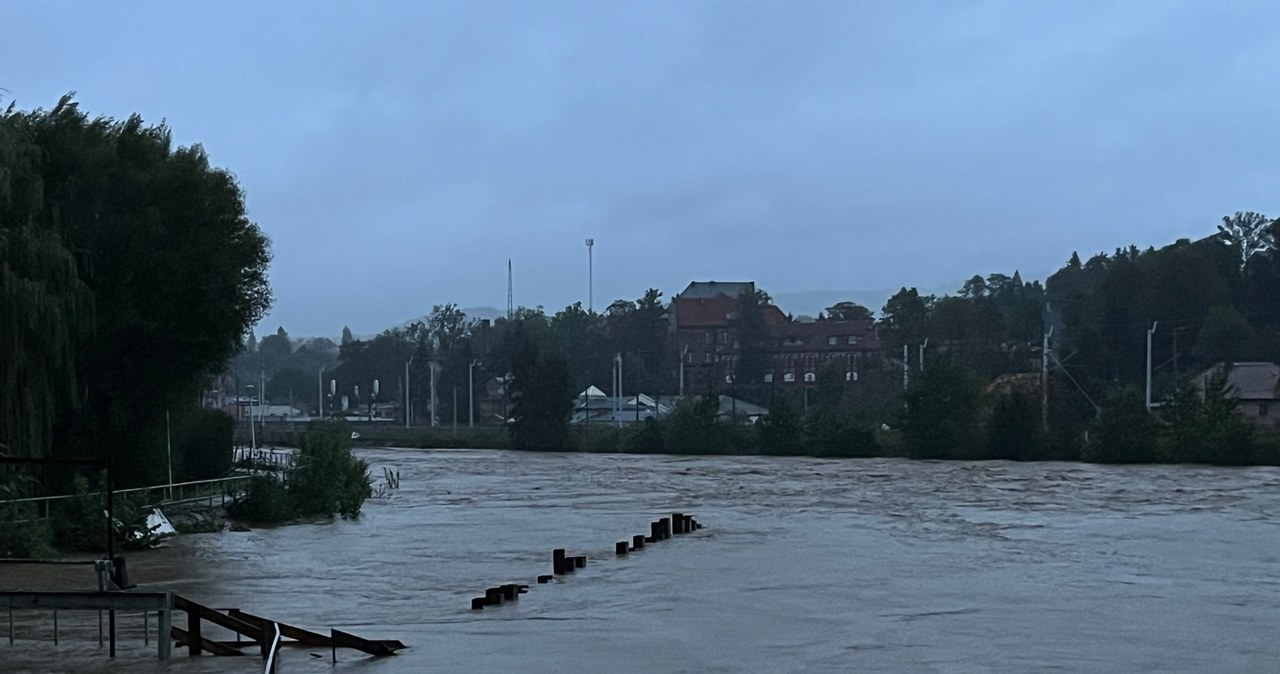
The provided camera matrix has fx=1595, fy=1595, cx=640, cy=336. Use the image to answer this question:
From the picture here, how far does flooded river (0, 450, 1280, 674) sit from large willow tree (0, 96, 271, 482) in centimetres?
531

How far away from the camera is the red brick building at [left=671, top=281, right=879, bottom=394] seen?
484 ft

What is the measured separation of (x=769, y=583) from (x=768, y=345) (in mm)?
125208

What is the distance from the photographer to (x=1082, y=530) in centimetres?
4097

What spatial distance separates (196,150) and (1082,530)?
26.1 metres

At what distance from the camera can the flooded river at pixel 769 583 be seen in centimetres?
2083

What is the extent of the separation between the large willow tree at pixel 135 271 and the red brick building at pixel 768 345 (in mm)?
102077

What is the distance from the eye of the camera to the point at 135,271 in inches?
1622

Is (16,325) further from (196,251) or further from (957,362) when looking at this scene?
(957,362)

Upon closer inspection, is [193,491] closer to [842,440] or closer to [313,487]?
[313,487]

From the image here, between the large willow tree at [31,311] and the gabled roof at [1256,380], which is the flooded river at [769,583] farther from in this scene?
the gabled roof at [1256,380]

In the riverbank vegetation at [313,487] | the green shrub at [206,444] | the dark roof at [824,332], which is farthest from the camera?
the dark roof at [824,332]

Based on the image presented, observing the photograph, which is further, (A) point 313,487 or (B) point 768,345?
(B) point 768,345

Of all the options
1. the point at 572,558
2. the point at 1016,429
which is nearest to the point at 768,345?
the point at 1016,429

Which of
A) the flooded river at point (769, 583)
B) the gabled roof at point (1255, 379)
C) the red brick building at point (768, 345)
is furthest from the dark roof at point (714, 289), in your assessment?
the flooded river at point (769, 583)
